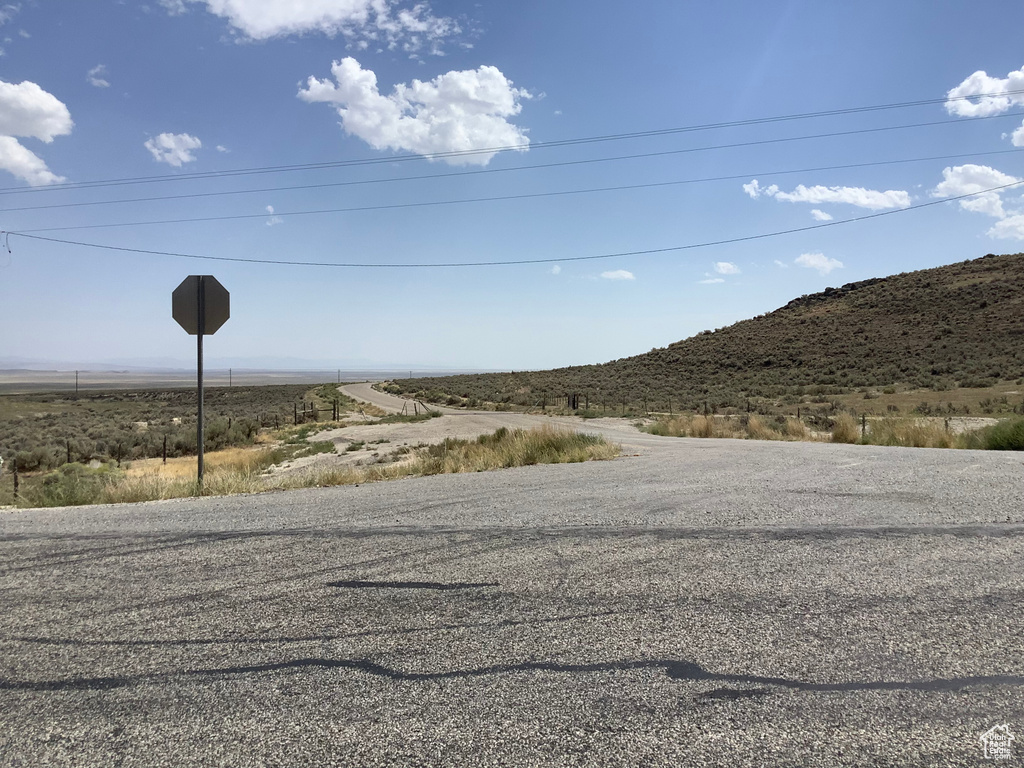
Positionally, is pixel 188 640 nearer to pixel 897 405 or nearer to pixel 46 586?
pixel 46 586

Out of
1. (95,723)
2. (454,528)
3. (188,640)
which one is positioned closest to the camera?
(95,723)

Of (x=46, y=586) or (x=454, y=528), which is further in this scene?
(x=454, y=528)

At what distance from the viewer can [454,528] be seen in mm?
6223

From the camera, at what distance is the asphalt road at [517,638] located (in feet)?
9.00

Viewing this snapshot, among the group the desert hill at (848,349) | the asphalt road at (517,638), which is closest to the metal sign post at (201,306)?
the asphalt road at (517,638)

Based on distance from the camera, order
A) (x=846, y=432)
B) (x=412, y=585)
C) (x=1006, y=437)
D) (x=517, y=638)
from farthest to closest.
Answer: (x=846, y=432), (x=1006, y=437), (x=412, y=585), (x=517, y=638)

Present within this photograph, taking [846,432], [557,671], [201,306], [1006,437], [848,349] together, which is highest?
[848,349]

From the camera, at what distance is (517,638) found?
367cm

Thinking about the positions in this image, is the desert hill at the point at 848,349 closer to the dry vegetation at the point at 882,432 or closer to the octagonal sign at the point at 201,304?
the dry vegetation at the point at 882,432

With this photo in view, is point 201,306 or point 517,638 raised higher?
point 201,306

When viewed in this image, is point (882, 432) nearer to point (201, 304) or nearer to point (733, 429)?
point (733, 429)

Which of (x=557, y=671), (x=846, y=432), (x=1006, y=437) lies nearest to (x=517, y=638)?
(x=557, y=671)

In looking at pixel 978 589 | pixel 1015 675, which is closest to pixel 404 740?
pixel 1015 675

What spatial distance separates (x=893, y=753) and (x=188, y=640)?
3.54 metres
